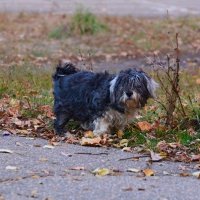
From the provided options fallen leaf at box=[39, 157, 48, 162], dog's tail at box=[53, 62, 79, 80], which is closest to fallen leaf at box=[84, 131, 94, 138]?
dog's tail at box=[53, 62, 79, 80]

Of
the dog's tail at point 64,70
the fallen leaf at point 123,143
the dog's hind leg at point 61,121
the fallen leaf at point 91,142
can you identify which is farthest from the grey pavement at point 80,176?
the dog's tail at point 64,70

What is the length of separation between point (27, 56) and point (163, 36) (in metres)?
5.23

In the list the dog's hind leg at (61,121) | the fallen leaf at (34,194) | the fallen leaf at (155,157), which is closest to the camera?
the fallen leaf at (34,194)

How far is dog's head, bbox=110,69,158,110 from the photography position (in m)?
9.76

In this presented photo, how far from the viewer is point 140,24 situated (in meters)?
26.3

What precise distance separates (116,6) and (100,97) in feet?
75.4

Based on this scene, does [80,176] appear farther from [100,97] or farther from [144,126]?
[144,126]

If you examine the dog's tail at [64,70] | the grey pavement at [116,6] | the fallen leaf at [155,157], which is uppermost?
the dog's tail at [64,70]

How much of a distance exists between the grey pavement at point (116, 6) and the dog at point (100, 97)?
1820 centimetres

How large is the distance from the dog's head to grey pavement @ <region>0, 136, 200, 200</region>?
632 millimetres

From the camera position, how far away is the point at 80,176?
820 centimetres

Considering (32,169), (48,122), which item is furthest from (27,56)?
(32,169)

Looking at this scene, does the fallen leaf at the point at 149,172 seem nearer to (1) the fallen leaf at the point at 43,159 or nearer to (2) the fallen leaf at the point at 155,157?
(2) the fallen leaf at the point at 155,157

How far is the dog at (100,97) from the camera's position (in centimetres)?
982
